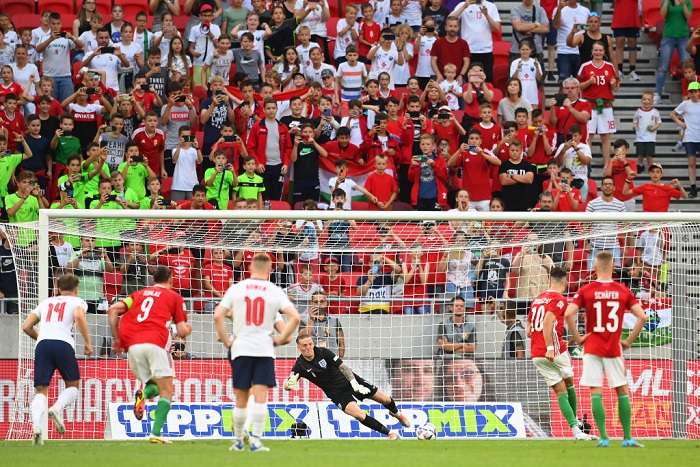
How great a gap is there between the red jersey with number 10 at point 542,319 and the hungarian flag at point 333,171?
6259 millimetres

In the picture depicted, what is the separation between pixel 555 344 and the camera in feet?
46.5

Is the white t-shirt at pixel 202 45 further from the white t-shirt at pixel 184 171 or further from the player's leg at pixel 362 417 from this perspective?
the player's leg at pixel 362 417

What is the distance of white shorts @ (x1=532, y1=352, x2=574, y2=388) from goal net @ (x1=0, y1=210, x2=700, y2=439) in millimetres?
2018

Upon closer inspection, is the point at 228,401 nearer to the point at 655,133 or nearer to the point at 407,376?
the point at 407,376

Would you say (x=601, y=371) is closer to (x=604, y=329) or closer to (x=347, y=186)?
(x=604, y=329)

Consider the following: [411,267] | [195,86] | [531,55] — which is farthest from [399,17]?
[411,267]

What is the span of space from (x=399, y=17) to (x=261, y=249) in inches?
340

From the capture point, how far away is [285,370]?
16.7 metres

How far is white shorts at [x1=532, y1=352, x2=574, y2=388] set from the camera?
559 inches

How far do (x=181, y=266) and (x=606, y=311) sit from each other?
639cm

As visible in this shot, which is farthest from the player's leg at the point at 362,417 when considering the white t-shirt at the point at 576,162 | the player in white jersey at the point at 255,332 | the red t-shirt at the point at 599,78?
the red t-shirt at the point at 599,78

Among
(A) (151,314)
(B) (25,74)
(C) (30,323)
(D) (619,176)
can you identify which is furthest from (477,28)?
(C) (30,323)

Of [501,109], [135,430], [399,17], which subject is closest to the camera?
[135,430]

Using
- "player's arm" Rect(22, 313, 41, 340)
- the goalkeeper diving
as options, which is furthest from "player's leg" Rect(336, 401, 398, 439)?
"player's arm" Rect(22, 313, 41, 340)
